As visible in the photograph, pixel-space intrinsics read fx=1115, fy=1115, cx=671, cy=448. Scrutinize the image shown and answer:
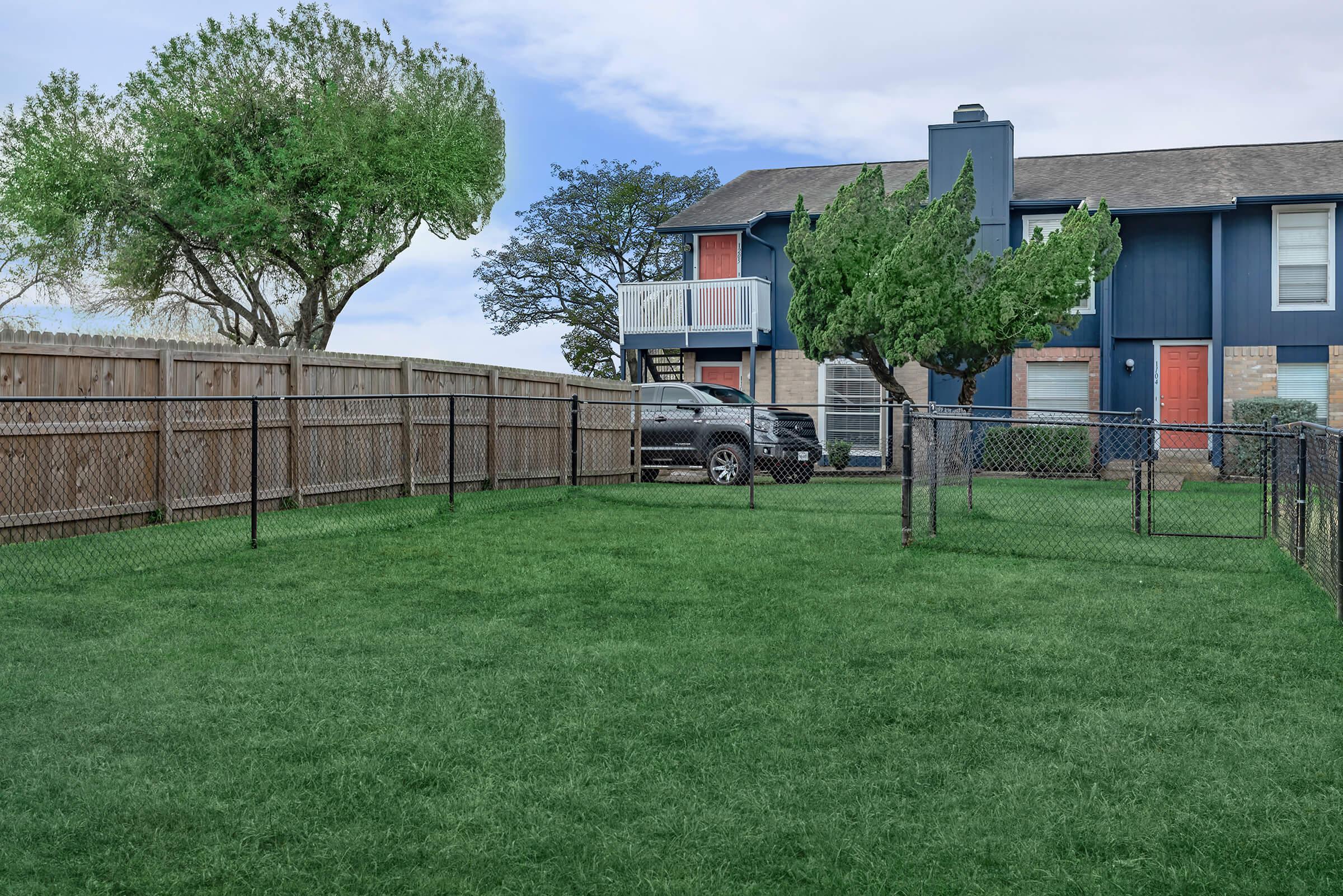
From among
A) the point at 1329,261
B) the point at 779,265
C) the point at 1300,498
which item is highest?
the point at 779,265

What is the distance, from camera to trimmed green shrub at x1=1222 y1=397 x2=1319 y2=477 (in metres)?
20.8

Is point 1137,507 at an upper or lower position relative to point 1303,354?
lower

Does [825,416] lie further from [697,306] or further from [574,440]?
[574,440]

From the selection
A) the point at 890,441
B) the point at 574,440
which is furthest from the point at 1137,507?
the point at 890,441

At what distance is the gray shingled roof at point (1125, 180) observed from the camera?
74.5 ft

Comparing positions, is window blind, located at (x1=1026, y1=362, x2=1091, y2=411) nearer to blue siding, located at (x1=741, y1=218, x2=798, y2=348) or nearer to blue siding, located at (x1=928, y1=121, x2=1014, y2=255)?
blue siding, located at (x1=928, y1=121, x2=1014, y2=255)

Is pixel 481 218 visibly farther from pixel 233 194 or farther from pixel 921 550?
pixel 921 550

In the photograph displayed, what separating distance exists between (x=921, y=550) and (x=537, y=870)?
23.2ft

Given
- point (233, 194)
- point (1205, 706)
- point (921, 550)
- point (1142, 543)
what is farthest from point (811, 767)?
point (233, 194)

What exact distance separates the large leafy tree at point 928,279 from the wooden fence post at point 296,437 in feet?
34.0

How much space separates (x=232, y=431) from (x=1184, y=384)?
18705 millimetres

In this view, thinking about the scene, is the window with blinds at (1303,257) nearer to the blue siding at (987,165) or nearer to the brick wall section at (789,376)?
the blue siding at (987,165)

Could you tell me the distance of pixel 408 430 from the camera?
1469 centimetres

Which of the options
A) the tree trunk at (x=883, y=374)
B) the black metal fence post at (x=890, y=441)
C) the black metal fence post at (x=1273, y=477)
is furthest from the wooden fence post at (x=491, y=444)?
the black metal fence post at (x=1273, y=477)
